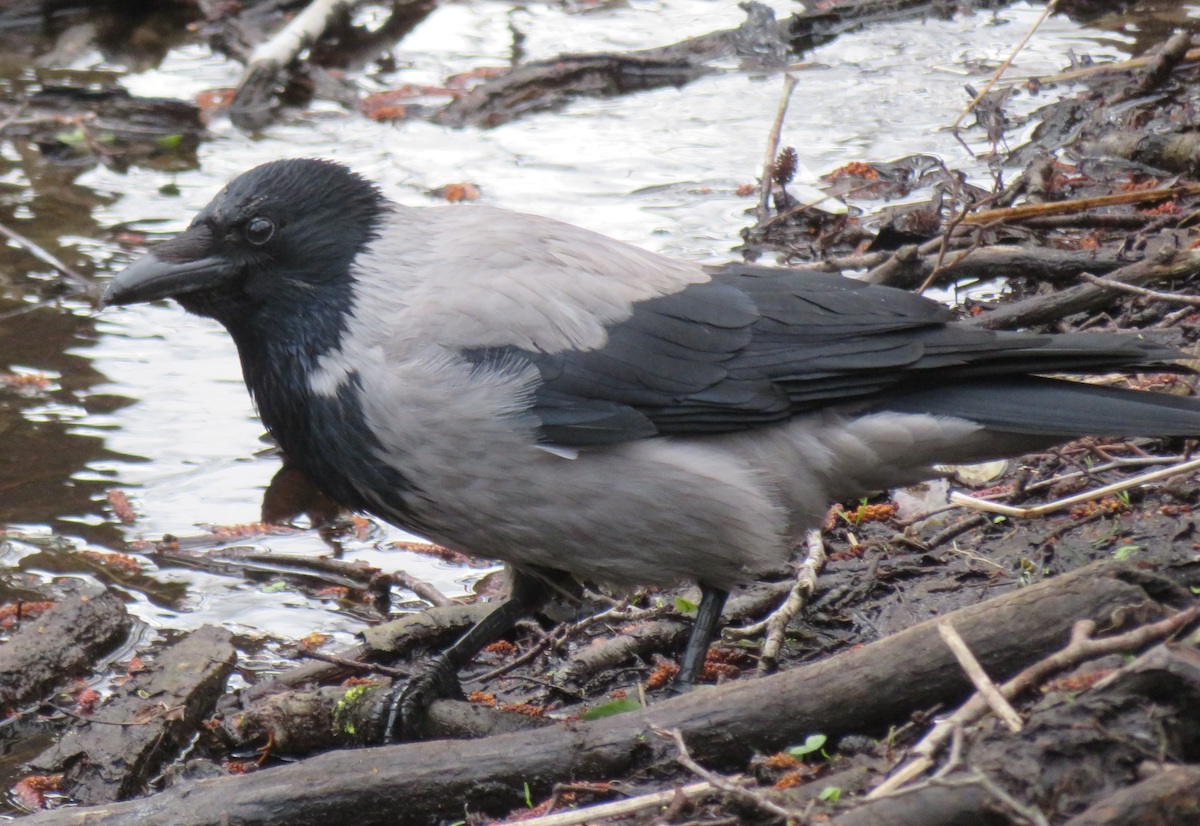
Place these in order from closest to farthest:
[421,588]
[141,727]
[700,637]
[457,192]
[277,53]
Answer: [141,727] → [700,637] → [421,588] → [457,192] → [277,53]

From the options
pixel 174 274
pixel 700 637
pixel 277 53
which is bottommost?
pixel 700 637

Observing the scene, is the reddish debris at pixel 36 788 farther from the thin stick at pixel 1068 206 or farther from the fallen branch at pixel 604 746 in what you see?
the thin stick at pixel 1068 206

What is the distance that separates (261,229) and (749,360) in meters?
Answer: 1.60

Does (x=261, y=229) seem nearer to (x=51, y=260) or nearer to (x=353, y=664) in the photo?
(x=353, y=664)

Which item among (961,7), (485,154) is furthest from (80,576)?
(961,7)

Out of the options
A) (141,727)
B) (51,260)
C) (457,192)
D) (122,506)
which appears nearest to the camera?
(141,727)

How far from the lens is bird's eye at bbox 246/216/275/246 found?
4.54m

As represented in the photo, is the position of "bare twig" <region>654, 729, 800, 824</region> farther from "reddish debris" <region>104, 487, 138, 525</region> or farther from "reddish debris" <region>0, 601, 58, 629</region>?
"reddish debris" <region>104, 487, 138, 525</region>

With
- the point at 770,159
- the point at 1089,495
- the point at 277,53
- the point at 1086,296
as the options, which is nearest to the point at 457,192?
the point at 770,159

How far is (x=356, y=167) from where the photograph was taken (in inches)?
348

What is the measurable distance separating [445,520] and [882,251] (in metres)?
3.12

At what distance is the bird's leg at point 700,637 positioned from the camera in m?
4.32

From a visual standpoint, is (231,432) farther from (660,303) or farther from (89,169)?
(89,169)

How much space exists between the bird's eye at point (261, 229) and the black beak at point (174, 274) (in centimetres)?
12
